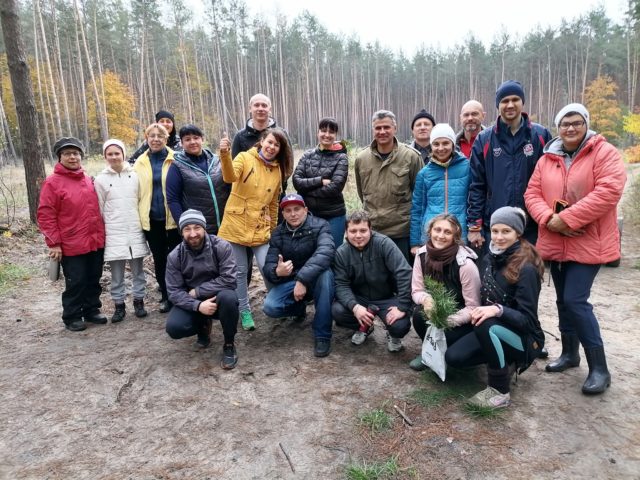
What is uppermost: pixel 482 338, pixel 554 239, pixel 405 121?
pixel 405 121

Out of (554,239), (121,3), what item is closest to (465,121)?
(554,239)

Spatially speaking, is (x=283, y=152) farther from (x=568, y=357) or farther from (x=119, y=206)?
(x=568, y=357)

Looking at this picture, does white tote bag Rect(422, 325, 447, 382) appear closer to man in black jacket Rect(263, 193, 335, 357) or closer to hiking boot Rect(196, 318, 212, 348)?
man in black jacket Rect(263, 193, 335, 357)

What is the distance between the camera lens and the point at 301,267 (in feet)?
14.5

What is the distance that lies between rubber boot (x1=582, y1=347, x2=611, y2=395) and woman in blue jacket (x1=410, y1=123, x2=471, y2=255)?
1.48 m

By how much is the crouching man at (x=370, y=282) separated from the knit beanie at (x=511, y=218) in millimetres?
1052

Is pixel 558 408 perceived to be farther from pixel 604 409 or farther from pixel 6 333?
pixel 6 333

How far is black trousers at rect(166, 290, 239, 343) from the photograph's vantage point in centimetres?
387

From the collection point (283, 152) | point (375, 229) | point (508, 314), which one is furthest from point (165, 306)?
point (508, 314)

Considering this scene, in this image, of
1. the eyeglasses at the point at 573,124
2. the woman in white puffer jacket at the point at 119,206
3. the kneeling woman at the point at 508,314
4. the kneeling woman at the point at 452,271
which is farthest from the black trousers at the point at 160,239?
the eyeglasses at the point at 573,124

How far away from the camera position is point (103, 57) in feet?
109

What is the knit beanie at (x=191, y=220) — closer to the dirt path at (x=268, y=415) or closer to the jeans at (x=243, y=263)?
the jeans at (x=243, y=263)

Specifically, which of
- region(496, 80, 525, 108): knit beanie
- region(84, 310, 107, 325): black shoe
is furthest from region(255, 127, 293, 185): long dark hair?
region(84, 310, 107, 325): black shoe

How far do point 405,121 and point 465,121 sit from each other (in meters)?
53.9
